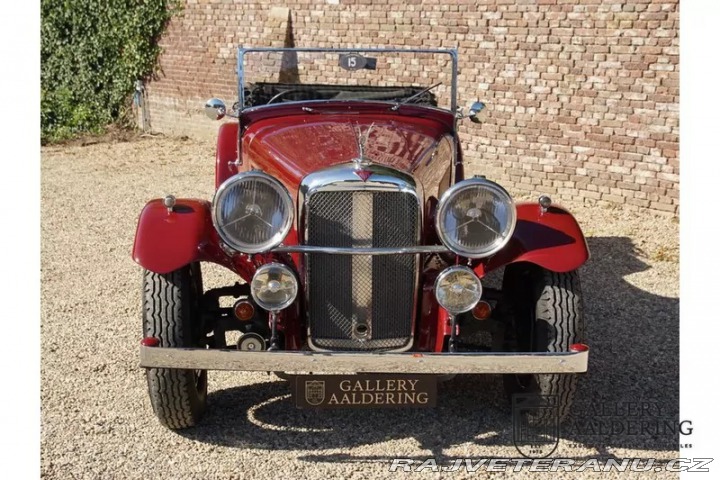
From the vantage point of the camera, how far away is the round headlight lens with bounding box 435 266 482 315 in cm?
371

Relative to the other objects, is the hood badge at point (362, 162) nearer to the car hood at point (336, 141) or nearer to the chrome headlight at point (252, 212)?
the car hood at point (336, 141)

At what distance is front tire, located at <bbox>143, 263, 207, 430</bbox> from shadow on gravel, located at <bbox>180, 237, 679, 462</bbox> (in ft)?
0.63

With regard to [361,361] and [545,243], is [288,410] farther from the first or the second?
[545,243]

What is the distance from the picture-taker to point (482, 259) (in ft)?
12.9

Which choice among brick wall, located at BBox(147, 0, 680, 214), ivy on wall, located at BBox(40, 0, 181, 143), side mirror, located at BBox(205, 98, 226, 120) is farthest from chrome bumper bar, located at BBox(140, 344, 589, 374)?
ivy on wall, located at BBox(40, 0, 181, 143)

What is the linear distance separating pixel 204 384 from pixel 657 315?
304 centimetres

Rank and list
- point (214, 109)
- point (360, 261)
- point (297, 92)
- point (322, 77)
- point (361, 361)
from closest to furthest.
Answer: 1. point (361, 361)
2. point (360, 261)
3. point (214, 109)
4. point (297, 92)
5. point (322, 77)

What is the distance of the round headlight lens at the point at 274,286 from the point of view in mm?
3666

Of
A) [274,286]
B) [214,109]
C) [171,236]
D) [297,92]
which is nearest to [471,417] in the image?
[274,286]

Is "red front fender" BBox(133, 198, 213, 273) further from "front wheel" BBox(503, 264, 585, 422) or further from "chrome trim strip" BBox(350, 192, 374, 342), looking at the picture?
"front wheel" BBox(503, 264, 585, 422)

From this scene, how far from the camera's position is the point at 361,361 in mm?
3545

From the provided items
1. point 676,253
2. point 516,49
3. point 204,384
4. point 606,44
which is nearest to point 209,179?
point 516,49

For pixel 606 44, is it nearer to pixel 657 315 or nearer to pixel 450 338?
pixel 657 315

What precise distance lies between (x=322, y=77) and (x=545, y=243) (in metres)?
2.52
